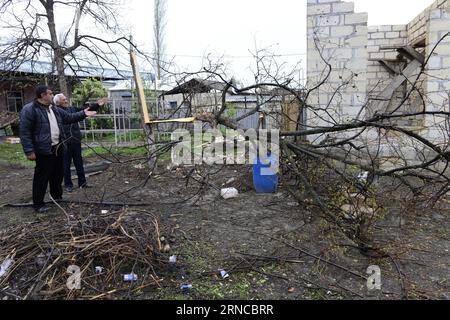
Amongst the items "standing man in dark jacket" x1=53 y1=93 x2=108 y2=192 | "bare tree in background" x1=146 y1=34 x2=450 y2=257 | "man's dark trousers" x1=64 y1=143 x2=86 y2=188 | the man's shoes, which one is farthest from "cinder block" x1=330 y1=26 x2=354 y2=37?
the man's shoes

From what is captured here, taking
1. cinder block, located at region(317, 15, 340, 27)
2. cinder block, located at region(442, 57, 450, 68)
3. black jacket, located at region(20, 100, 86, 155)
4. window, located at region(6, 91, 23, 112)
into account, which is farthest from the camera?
window, located at region(6, 91, 23, 112)

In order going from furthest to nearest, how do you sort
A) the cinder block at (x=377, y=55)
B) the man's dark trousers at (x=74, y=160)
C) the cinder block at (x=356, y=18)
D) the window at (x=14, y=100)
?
1. the window at (x=14, y=100)
2. the cinder block at (x=377, y=55)
3. the cinder block at (x=356, y=18)
4. the man's dark trousers at (x=74, y=160)

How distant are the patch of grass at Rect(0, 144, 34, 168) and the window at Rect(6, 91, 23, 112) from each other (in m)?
4.94

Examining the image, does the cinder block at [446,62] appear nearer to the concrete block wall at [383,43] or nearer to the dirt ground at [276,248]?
the concrete block wall at [383,43]

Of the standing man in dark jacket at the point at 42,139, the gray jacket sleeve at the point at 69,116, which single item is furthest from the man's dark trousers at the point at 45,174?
the gray jacket sleeve at the point at 69,116

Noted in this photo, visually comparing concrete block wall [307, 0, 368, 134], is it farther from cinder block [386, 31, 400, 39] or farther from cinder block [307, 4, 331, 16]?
cinder block [386, 31, 400, 39]

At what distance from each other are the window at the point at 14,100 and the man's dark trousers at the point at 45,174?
1331 centimetres

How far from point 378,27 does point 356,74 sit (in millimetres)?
3039

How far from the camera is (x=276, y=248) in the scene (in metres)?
3.24

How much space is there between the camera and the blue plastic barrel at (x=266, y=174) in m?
4.86

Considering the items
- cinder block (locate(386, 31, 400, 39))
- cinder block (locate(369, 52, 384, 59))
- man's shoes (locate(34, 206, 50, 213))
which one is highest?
cinder block (locate(386, 31, 400, 39))

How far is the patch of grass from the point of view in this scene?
852 centimetres

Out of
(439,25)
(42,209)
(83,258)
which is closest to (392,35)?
(439,25)

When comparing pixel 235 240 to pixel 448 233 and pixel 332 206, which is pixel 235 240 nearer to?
pixel 332 206
